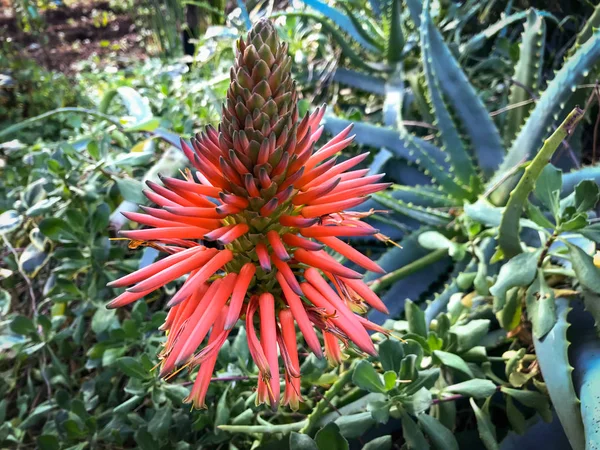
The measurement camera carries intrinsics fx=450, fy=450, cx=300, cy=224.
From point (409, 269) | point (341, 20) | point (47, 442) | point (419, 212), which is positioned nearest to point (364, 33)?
point (341, 20)

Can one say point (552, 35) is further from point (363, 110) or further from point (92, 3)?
A: point (92, 3)

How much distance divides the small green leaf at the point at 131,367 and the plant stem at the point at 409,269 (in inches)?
16.8

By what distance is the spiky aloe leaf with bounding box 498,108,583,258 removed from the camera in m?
0.50

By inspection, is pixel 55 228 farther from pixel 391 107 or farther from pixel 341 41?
pixel 341 41

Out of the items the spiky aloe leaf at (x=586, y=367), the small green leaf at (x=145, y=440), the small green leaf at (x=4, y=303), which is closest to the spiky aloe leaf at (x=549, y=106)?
the spiky aloe leaf at (x=586, y=367)

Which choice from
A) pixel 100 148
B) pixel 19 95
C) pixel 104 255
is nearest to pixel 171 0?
pixel 19 95

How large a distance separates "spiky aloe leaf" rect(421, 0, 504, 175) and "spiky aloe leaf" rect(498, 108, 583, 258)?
0.44 metres

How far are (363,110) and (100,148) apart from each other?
0.91 meters

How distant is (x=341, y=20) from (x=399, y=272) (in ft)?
3.11

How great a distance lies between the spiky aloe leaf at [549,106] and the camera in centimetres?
85

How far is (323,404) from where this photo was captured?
2.07 feet

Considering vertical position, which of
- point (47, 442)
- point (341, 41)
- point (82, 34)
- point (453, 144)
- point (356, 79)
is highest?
point (82, 34)

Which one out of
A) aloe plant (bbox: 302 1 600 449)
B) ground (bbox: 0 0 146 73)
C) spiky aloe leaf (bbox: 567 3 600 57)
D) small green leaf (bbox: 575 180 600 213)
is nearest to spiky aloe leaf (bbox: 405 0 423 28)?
aloe plant (bbox: 302 1 600 449)

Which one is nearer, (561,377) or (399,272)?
(561,377)
